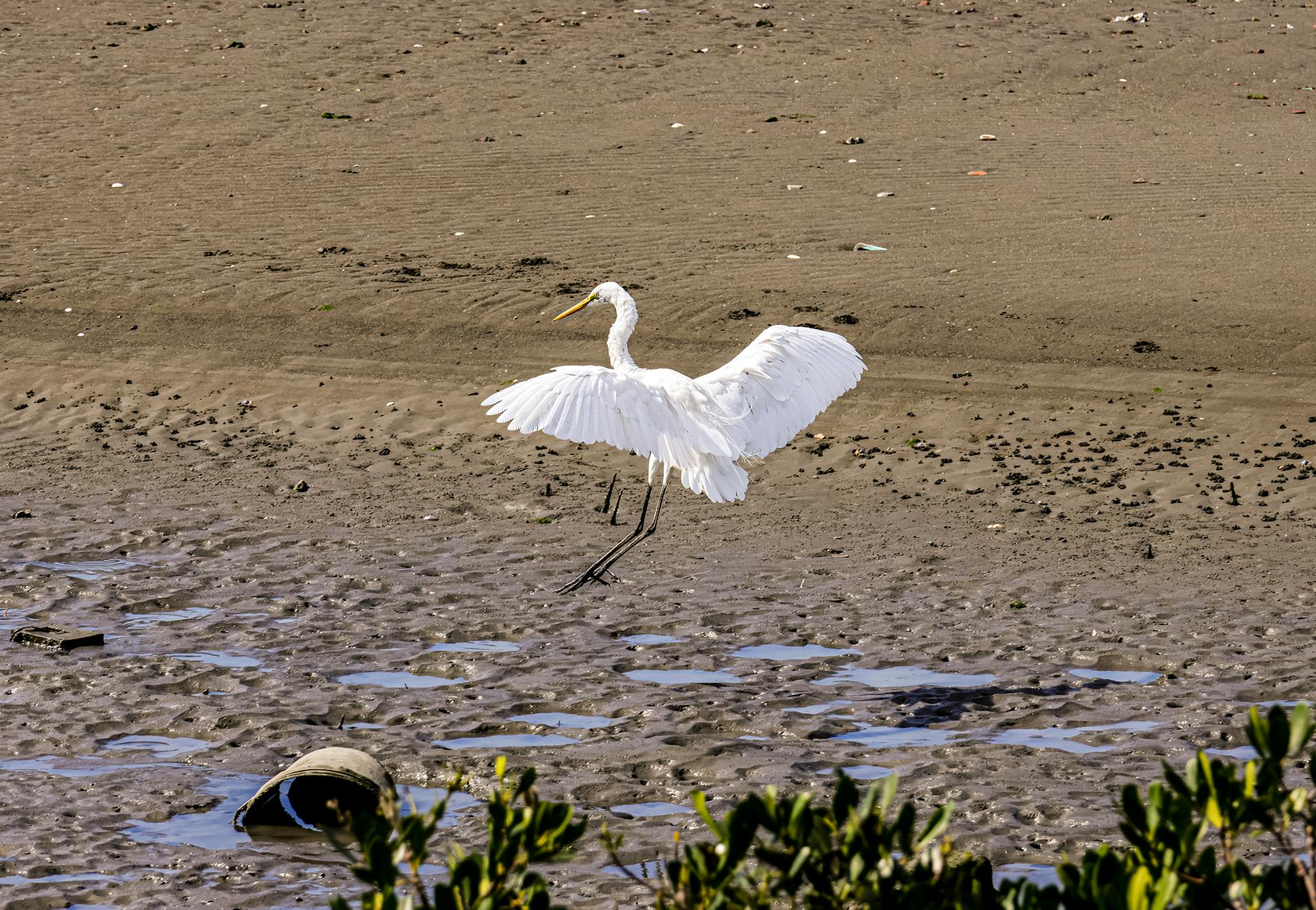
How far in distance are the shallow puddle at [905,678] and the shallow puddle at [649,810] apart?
1.55 metres

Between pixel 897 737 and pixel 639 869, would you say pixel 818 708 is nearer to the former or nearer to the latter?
pixel 897 737

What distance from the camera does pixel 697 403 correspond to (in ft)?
25.8

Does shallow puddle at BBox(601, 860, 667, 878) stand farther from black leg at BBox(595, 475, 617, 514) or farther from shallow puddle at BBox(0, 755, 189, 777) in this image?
black leg at BBox(595, 475, 617, 514)

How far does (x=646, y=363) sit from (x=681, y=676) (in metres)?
5.68

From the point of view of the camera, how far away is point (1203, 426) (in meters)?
10.7

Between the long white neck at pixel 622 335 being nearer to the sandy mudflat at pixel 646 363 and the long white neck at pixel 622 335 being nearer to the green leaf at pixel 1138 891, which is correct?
the sandy mudflat at pixel 646 363

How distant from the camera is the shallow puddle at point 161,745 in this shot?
6062mm

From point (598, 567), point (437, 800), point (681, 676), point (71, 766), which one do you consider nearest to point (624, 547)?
point (598, 567)

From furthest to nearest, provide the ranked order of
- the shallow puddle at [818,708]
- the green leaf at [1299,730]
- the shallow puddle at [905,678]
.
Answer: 1. the shallow puddle at [905,678]
2. the shallow puddle at [818,708]
3. the green leaf at [1299,730]

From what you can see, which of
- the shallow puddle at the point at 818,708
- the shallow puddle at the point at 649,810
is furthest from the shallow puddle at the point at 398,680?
the shallow puddle at the point at 649,810

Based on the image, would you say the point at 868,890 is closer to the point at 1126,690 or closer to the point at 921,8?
the point at 1126,690

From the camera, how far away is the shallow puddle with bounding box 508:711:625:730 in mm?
Answer: 6363

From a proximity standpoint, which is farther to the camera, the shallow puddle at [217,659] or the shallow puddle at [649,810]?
the shallow puddle at [217,659]

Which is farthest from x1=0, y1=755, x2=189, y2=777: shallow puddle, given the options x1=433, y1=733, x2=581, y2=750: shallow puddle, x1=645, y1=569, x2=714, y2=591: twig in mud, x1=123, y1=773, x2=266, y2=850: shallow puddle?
x1=645, y1=569, x2=714, y2=591: twig in mud
